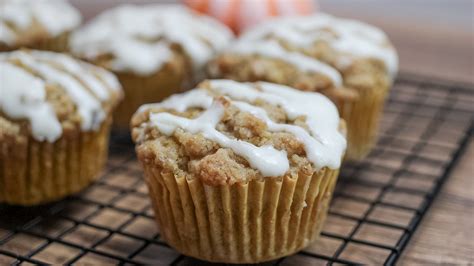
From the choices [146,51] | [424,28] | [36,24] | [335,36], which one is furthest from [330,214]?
[424,28]

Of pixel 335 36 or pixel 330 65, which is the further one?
pixel 335 36

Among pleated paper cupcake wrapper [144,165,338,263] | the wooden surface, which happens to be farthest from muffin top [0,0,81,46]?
the wooden surface

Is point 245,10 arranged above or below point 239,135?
below

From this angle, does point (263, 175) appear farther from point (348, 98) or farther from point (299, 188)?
point (348, 98)

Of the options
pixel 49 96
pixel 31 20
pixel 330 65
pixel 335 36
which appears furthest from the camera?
pixel 31 20

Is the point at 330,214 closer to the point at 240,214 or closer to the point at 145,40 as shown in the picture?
the point at 240,214

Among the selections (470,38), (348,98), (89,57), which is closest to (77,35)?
A: (89,57)

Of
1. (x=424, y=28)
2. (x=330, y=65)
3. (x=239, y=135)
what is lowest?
(x=424, y=28)

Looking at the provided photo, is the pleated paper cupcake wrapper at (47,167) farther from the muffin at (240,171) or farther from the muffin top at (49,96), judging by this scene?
the muffin at (240,171)
